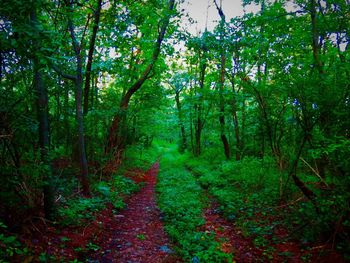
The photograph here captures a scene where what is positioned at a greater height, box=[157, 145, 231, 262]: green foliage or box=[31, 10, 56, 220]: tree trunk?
box=[31, 10, 56, 220]: tree trunk

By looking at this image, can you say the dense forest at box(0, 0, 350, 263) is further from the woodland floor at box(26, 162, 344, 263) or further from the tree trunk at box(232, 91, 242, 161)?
the tree trunk at box(232, 91, 242, 161)

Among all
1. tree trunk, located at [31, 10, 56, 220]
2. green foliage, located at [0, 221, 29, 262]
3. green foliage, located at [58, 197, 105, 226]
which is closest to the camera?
green foliage, located at [0, 221, 29, 262]

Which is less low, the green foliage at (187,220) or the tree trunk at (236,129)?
the tree trunk at (236,129)

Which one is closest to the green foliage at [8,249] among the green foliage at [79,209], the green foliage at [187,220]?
the green foliage at [79,209]

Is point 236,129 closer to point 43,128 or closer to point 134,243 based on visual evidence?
point 134,243

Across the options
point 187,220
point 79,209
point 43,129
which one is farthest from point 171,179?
point 43,129

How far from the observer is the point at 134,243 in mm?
5738

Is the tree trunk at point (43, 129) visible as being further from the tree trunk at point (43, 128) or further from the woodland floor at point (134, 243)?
the woodland floor at point (134, 243)

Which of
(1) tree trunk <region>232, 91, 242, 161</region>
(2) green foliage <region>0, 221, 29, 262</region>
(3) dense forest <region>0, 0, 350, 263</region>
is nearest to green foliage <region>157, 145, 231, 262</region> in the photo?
(3) dense forest <region>0, 0, 350, 263</region>

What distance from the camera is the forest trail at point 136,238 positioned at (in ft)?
16.6

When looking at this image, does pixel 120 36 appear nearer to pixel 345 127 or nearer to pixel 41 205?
pixel 41 205

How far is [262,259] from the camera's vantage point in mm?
4898

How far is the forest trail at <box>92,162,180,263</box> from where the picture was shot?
5055mm

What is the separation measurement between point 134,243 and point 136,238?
0.94 ft
